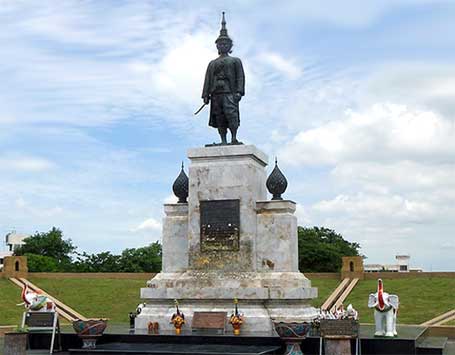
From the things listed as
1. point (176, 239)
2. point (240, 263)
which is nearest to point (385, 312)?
point (240, 263)

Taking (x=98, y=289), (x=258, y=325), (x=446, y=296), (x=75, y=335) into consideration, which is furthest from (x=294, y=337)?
(x=98, y=289)

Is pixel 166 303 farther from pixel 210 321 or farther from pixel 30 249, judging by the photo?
pixel 30 249

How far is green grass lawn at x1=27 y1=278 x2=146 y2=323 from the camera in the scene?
26.9m

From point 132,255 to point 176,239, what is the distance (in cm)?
3771

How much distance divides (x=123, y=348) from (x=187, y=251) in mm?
3697

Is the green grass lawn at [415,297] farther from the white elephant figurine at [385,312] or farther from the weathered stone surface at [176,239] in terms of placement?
the white elephant figurine at [385,312]

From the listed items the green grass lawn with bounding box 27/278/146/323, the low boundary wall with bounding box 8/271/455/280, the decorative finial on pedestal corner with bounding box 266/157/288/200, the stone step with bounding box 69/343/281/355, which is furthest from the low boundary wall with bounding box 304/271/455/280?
the stone step with bounding box 69/343/281/355

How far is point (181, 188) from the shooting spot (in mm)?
16469

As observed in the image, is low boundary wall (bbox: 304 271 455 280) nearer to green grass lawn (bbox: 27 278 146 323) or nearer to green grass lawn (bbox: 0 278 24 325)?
green grass lawn (bbox: 27 278 146 323)

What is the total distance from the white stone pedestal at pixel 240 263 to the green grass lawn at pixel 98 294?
393 inches

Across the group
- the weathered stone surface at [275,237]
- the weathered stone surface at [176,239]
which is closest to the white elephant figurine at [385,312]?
the weathered stone surface at [275,237]

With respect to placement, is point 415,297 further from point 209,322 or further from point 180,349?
point 180,349

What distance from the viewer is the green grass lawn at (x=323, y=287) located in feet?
93.0

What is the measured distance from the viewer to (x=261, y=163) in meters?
16.5
